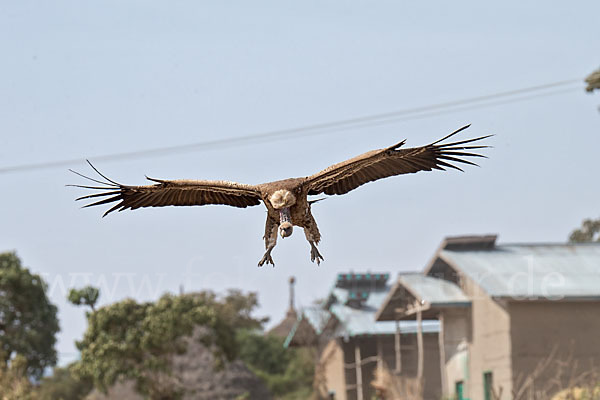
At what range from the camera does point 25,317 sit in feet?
158

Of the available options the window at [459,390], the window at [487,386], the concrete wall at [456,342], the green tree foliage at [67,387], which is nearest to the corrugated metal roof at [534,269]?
the concrete wall at [456,342]

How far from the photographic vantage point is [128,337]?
37250mm

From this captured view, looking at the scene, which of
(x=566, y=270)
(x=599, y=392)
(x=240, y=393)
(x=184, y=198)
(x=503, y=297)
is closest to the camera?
(x=184, y=198)

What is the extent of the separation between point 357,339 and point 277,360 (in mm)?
19939

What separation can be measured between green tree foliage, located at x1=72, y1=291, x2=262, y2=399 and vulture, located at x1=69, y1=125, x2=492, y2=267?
3087 cm

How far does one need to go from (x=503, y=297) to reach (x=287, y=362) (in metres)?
34.7

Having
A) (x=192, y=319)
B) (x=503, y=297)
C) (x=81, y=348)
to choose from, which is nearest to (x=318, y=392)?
(x=192, y=319)

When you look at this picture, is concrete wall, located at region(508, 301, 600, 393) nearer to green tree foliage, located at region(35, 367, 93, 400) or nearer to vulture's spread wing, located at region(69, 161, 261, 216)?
vulture's spread wing, located at region(69, 161, 261, 216)

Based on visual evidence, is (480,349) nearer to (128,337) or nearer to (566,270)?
(566,270)

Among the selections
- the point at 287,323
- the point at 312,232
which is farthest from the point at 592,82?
the point at 287,323

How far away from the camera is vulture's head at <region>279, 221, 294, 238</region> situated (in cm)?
522

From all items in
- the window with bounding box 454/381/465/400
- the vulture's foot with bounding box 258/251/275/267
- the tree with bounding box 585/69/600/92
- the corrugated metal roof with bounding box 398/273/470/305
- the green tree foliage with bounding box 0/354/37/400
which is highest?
the tree with bounding box 585/69/600/92

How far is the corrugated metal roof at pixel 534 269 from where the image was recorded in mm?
26984

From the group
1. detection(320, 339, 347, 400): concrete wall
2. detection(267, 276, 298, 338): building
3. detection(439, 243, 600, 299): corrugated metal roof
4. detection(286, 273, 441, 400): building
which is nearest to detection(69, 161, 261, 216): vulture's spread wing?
detection(439, 243, 600, 299): corrugated metal roof
